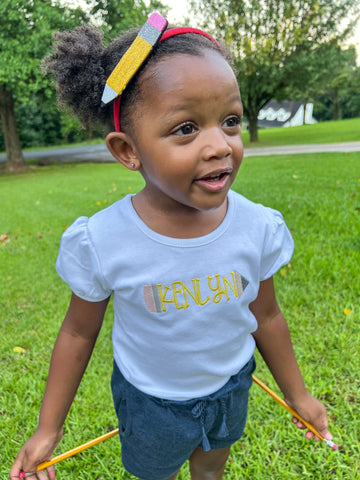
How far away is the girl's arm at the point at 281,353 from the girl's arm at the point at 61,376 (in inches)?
20.5

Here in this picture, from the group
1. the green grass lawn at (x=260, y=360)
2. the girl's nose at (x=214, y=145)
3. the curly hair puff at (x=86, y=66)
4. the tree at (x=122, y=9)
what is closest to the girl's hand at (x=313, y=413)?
the green grass lawn at (x=260, y=360)

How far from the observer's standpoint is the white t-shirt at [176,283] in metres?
1.05

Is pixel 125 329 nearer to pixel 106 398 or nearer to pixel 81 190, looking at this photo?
pixel 106 398

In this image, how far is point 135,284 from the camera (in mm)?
1049

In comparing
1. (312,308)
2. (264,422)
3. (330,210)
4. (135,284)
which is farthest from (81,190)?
(135,284)

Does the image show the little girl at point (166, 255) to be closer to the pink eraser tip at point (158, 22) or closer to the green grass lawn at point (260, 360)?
the pink eraser tip at point (158, 22)

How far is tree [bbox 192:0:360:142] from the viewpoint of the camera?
17.5 meters

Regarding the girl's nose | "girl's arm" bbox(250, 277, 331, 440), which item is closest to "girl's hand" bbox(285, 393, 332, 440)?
"girl's arm" bbox(250, 277, 331, 440)

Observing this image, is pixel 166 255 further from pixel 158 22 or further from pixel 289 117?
pixel 289 117

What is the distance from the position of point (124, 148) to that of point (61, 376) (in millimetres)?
702

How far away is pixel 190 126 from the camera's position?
920mm

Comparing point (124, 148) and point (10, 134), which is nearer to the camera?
point (124, 148)

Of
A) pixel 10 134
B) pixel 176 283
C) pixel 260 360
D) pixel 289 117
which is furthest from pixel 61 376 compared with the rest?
pixel 289 117

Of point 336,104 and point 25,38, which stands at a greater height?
point 25,38
